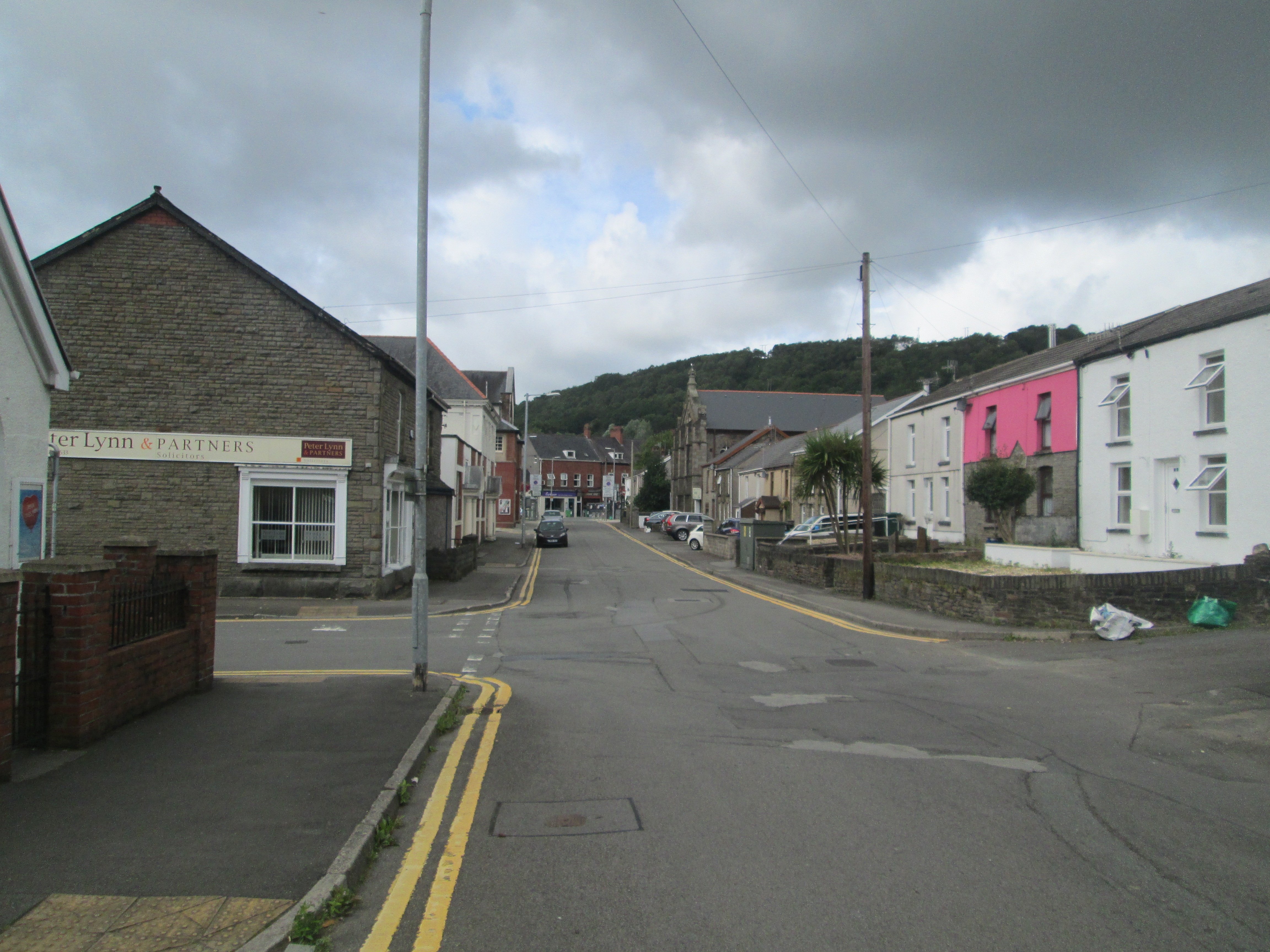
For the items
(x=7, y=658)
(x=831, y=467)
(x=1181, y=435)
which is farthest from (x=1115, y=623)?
(x=7, y=658)

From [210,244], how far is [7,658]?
16580 millimetres

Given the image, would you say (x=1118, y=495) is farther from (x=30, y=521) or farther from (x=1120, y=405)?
(x=30, y=521)

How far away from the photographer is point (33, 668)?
6.43 m

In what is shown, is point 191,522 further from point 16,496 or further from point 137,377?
point 16,496

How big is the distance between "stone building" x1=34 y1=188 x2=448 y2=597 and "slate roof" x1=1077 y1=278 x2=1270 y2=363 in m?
18.7

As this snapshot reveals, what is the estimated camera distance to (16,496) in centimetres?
784

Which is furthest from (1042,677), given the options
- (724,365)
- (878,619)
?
(724,365)

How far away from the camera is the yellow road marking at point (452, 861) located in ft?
13.3

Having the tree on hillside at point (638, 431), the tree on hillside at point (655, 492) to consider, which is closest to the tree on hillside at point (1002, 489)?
the tree on hillside at point (655, 492)

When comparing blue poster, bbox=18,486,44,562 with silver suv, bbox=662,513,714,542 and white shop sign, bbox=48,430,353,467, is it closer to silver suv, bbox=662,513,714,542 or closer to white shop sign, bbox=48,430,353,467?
white shop sign, bbox=48,430,353,467

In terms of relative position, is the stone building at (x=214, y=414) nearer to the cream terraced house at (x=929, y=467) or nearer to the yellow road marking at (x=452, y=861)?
the yellow road marking at (x=452, y=861)

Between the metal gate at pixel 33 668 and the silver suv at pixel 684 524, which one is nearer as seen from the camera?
the metal gate at pixel 33 668

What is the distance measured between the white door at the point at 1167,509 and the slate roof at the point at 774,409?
61.4 m

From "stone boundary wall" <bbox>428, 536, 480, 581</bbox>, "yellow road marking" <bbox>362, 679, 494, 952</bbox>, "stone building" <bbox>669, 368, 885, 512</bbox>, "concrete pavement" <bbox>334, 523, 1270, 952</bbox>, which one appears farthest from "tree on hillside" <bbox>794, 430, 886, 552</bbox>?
"stone building" <bbox>669, 368, 885, 512</bbox>
